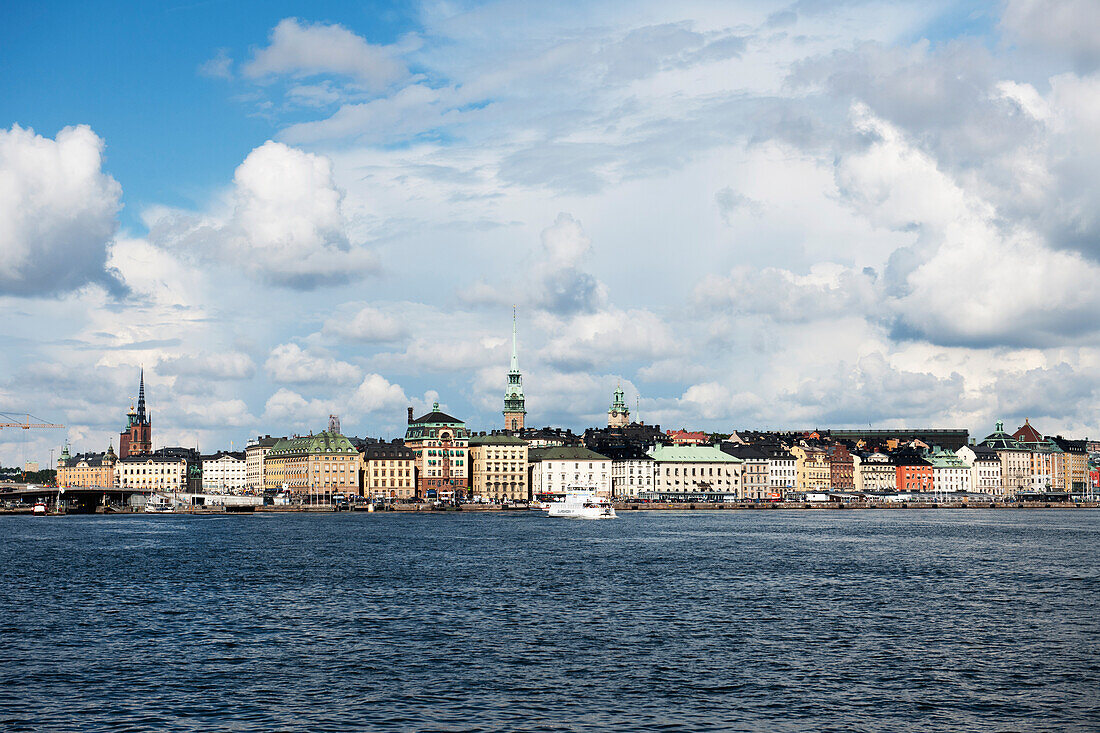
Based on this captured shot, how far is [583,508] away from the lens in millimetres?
170250

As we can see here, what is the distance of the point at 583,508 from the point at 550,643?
12944 centimetres

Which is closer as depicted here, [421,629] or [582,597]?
[421,629]

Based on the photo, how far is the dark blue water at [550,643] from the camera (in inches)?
1192

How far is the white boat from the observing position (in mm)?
169250

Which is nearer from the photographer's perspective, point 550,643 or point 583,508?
point 550,643

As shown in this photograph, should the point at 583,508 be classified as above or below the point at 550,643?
below

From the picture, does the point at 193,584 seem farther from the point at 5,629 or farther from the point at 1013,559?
the point at 1013,559

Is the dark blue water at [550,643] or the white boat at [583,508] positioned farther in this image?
the white boat at [583,508]

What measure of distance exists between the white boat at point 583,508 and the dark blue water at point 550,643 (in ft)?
292

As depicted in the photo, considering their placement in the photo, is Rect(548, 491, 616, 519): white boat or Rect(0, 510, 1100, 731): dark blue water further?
Rect(548, 491, 616, 519): white boat

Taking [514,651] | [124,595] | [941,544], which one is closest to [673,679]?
[514,651]

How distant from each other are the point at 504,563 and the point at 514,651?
3769 cm

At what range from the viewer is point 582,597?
2186 inches

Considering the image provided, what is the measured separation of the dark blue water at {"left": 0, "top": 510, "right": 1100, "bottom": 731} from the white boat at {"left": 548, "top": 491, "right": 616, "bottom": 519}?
292 feet
